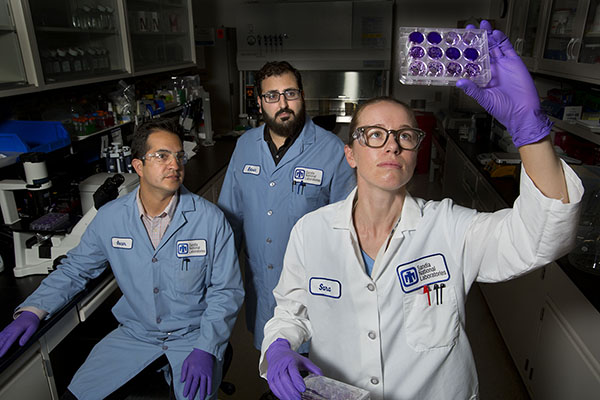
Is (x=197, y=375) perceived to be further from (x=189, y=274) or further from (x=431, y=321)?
(x=431, y=321)

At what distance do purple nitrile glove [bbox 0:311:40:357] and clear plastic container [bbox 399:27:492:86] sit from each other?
1.45 meters

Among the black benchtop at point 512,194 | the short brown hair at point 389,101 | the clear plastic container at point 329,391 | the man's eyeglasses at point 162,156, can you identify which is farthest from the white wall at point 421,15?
the clear plastic container at point 329,391

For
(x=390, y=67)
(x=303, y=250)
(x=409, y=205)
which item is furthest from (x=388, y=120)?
(x=390, y=67)

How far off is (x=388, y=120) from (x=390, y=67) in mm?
4637

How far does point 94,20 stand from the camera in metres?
2.97

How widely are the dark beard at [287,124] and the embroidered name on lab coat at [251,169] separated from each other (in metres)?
0.21

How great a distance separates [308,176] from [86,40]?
2.01 meters

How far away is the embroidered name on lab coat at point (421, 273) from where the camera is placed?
115 cm

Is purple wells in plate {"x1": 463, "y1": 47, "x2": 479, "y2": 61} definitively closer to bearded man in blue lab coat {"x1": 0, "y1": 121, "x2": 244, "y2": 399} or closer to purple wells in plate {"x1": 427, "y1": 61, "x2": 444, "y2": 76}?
purple wells in plate {"x1": 427, "y1": 61, "x2": 444, "y2": 76}

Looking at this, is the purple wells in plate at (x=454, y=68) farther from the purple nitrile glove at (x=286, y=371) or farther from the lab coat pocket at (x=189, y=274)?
the lab coat pocket at (x=189, y=274)

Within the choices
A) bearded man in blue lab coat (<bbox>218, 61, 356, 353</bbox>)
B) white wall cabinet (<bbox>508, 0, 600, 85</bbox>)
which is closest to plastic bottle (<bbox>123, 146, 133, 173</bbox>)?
bearded man in blue lab coat (<bbox>218, 61, 356, 353</bbox>)

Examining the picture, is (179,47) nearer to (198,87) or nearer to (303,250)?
(198,87)

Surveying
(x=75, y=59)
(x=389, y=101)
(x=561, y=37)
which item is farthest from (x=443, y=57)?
(x=561, y=37)

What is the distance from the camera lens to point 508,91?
0.96 meters
